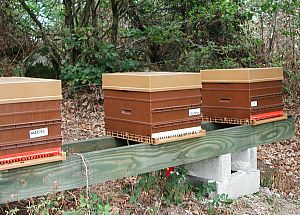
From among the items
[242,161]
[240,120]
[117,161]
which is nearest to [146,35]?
[242,161]

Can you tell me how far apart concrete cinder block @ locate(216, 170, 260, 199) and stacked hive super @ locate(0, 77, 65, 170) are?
5.94 ft

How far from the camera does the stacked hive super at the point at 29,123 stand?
2.46 m

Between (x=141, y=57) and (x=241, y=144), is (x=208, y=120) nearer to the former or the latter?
(x=241, y=144)

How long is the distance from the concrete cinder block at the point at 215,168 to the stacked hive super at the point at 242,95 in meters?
0.36

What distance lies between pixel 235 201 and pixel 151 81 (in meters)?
1.66

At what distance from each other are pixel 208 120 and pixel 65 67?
169 inches

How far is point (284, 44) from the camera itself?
9328mm

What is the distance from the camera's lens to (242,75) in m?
3.77

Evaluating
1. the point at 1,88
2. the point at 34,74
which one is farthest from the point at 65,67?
the point at 1,88

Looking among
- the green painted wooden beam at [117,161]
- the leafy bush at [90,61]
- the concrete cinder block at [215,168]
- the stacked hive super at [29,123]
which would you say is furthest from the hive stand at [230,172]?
the leafy bush at [90,61]

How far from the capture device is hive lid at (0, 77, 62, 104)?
2.44 meters

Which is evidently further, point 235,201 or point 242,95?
point 235,201

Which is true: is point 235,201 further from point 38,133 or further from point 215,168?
point 38,133

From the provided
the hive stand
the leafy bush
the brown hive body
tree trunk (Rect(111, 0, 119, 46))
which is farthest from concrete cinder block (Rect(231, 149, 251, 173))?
tree trunk (Rect(111, 0, 119, 46))
